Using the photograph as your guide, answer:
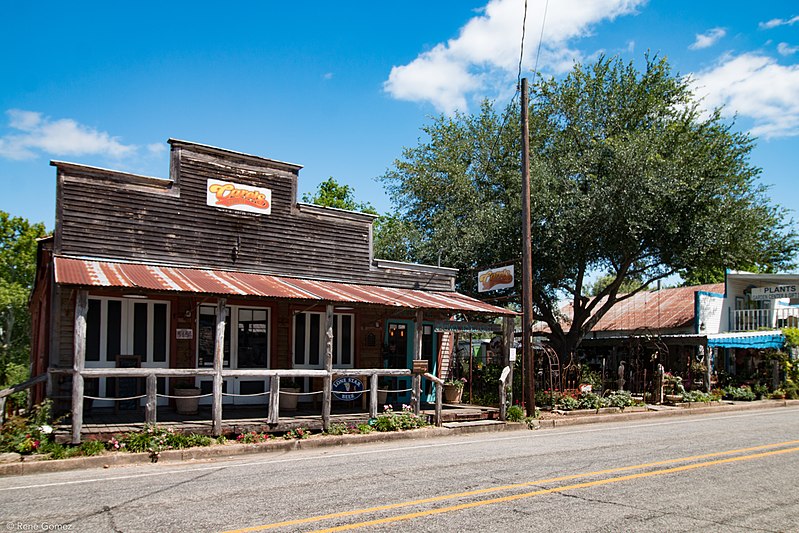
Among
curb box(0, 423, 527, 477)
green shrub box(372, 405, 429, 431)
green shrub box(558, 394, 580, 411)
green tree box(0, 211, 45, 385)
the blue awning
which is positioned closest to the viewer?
curb box(0, 423, 527, 477)

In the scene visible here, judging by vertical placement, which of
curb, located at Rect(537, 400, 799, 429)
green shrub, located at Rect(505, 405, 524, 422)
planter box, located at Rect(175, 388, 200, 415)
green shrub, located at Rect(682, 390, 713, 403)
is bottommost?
curb, located at Rect(537, 400, 799, 429)

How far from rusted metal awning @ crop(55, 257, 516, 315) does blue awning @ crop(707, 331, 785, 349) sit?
11.3 meters

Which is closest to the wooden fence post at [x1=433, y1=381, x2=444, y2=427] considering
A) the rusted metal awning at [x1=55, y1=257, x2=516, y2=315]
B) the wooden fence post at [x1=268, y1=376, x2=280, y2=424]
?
the rusted metal awning at [x1=55, y1=257, x2=516, y2=315]

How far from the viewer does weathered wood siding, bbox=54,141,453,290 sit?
14086 millimetres

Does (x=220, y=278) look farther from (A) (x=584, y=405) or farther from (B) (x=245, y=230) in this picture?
(A) (x=584, y=405)

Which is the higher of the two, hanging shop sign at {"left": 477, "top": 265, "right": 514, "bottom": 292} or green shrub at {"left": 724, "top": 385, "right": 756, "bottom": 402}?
hanging shop sign at {"left": 477, "top": 265, "right": 514, "bottom": 292}

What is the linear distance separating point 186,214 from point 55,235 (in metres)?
2.77

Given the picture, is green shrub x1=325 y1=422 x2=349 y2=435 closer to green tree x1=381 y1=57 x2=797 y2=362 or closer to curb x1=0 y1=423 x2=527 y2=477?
curb x1=0 y1=423 x2=527 y2=477

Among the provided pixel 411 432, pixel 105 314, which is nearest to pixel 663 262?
pixel 411 432

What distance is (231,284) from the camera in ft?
46.2

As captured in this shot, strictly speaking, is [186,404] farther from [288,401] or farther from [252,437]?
[288,401]

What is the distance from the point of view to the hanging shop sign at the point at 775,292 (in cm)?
2664

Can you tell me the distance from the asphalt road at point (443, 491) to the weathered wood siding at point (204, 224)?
5.39m

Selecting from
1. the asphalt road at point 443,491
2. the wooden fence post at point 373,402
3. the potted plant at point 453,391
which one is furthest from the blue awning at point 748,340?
the wooden fence post at point 373,402
